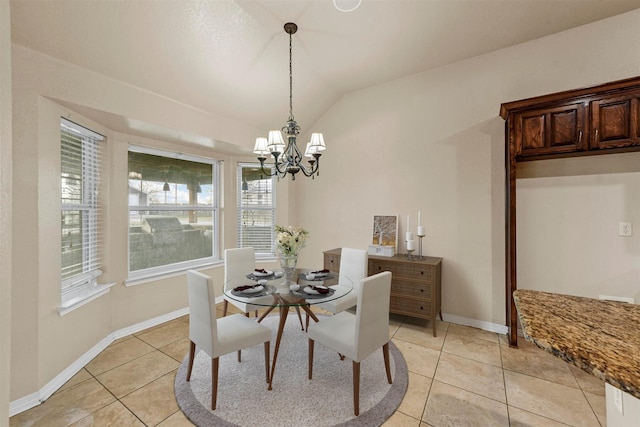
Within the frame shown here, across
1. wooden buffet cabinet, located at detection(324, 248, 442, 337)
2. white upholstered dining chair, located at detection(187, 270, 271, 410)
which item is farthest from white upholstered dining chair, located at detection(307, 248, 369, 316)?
white upholstered dining chair, located at detection(187, 270, 271, 410)

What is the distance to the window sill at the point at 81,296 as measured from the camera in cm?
231

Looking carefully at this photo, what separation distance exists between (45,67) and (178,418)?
112 inches

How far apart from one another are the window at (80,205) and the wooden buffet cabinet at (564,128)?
4.31 metres

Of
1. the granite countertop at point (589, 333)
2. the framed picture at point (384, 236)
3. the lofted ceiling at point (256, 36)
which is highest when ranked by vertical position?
the lofted ceiling at point (256, 36)

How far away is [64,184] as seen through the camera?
2.50m

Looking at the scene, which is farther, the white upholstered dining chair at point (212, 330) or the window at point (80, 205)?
the window at point (80, 205)

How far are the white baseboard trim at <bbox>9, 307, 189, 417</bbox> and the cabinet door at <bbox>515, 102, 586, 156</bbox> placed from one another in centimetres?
455

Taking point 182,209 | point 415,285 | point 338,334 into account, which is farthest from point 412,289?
point 182,209

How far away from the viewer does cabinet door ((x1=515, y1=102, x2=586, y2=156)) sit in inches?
95.2

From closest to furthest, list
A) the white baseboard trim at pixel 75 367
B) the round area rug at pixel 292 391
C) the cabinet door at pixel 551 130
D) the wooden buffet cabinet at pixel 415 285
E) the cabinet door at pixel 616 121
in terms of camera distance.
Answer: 1. the round area rug at pixel 292 391
2. the white baseboard trim at pixel 75 367
3. the cabinet door at pixel 616 121
4. the cabinet door at pixel 551 130
5. the wooden buffet cabinet at pixel 415 285

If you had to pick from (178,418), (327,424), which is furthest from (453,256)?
(178,418)

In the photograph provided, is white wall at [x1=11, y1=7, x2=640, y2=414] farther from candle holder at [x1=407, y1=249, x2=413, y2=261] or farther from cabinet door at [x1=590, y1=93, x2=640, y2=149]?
cabinet door at [x1=590, y1=93, x2=640, y2=149]

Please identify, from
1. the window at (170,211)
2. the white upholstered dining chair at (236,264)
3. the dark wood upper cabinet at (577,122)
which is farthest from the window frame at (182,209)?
the dark wood upper cabinet at (577,122)

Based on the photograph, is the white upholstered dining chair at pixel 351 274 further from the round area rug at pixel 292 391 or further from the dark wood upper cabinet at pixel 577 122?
the dark wood upper cabinet at pixel 577 122
